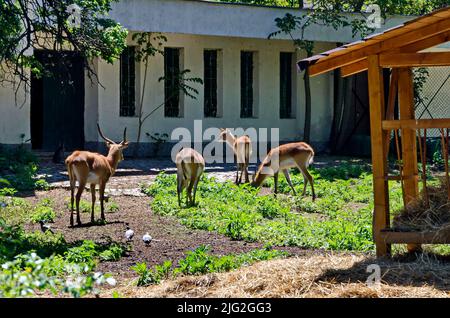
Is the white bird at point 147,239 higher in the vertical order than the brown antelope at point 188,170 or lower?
lower

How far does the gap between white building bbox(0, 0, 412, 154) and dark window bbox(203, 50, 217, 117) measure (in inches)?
1.2

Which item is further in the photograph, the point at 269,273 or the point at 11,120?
the point at 11,120

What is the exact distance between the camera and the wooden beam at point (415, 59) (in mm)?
9664

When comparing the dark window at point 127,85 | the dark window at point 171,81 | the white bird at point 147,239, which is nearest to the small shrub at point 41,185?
the white bird at point 147,239

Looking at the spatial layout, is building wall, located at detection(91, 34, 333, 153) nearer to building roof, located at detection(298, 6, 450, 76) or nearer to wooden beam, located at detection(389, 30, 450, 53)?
building roof, located at detection(298, 6, 450, 76)

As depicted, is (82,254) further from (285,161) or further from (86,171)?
(285,161)

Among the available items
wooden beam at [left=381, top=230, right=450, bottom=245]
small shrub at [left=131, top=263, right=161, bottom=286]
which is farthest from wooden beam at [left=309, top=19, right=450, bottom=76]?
small shrub at [left=131, top=263, right=161, bottom=286]

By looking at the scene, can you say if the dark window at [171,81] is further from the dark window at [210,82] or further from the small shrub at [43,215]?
the small shrub at [43,215]

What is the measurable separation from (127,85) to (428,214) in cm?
1603

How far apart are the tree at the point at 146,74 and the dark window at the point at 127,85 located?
0.29 m

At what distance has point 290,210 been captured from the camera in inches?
651

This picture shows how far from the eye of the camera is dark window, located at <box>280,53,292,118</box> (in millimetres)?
27484

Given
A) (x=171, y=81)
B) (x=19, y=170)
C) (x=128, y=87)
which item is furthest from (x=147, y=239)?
(x=171, y=81)
